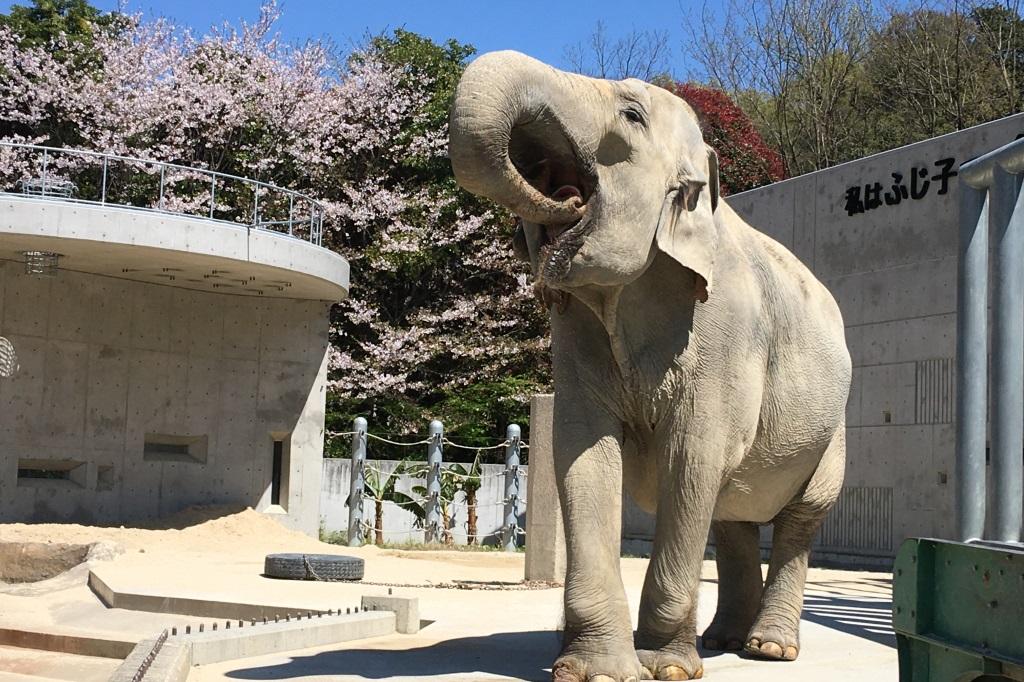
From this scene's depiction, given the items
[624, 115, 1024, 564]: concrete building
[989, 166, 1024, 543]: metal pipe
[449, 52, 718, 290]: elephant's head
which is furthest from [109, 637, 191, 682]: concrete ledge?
[624, 115, 1024, 564]: concrete building

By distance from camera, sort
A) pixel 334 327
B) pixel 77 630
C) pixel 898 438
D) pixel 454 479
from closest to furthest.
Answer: pixel 77 630 < pixel 898 438 < pixel 454 479 < pixel 334 327

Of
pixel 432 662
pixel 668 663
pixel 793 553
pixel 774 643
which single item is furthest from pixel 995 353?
pixel 432 662

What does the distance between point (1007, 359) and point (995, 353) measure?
0.07 metres

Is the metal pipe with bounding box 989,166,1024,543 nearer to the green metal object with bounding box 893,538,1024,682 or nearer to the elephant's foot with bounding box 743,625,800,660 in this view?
the green metal object with bounding box 893,538,1024,682

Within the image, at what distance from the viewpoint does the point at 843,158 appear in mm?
34719

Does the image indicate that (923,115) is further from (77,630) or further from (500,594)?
(77,630)

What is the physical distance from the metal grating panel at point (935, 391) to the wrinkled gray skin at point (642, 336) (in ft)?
39.1

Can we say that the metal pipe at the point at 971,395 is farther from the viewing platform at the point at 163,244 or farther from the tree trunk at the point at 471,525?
the tree trunk at the point at 471,525

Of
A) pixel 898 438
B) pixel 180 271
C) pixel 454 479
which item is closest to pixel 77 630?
pixel 180 271

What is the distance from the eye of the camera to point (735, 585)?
761 centimetres

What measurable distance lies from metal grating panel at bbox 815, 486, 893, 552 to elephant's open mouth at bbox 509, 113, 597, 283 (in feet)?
47.5

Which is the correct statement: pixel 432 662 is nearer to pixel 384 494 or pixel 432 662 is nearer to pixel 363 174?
pixel 384 494

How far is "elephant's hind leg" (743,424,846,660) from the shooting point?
23.5ft

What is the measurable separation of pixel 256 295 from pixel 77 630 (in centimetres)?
1338
